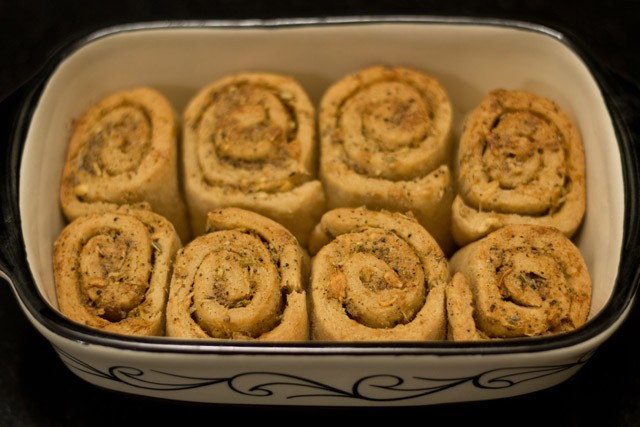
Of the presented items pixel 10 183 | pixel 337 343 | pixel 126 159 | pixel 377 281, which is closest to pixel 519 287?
pixel 377 281

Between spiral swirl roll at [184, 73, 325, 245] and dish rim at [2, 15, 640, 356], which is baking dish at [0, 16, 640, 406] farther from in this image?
spiral swirl roll at [184, 73, 325, 245]

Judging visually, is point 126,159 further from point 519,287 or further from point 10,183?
point 519,287

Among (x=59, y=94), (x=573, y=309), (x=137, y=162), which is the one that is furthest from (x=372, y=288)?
(x=59, y=94)

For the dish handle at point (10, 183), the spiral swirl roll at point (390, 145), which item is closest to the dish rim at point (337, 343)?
→ the dish handle at point (10, 183)

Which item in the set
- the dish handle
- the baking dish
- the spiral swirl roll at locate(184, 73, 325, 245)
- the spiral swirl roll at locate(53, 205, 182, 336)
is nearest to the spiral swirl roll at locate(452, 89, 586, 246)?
the baking dish

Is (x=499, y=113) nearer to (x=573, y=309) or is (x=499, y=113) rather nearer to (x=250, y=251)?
(x=573, y=309)

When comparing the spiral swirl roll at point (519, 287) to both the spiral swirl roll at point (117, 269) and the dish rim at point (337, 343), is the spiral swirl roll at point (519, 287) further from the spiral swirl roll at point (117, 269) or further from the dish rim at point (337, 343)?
the spiral swirl roll at point (117, 269)
